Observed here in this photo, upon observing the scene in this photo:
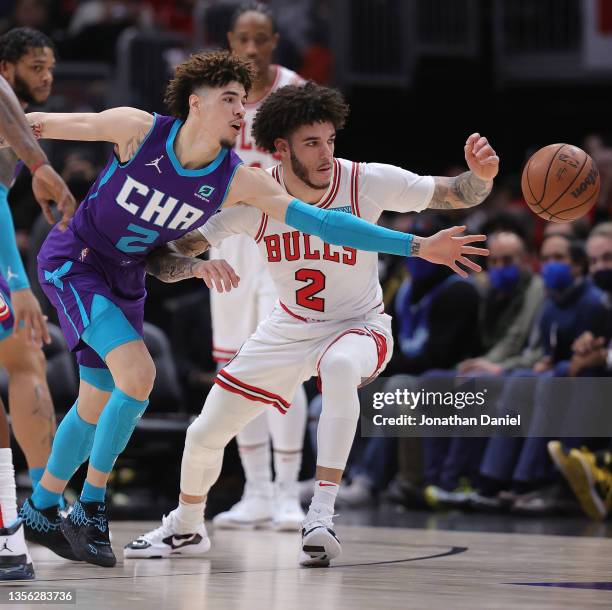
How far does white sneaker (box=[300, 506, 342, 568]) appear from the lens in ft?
16.6

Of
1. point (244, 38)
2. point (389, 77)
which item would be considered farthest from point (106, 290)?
point (389, 77)

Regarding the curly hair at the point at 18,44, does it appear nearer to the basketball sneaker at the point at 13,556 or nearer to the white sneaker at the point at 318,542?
the basketball sneaker at the point at 13,556

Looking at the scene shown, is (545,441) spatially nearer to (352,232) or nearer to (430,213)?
(430,213)

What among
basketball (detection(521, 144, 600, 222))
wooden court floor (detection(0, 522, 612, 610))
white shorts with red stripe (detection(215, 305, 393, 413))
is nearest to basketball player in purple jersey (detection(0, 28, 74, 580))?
wooden court floor (detection(0, 522, 612, 610))

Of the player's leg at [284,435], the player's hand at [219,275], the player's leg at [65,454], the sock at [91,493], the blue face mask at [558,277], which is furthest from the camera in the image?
the blue face mask at [558,277]

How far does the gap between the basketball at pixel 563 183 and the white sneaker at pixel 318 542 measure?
1.64 metres

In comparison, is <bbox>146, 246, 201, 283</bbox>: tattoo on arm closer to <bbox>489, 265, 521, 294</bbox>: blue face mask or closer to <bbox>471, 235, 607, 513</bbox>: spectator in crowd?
<bbox>471, 235, 607, 513</bbox>: spectator in crowd

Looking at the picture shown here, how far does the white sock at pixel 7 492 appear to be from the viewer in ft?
14.9

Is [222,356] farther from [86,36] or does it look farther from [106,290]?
[86,36]

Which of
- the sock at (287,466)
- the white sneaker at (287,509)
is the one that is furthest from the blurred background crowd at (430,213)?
the white sneaker at (287,509)

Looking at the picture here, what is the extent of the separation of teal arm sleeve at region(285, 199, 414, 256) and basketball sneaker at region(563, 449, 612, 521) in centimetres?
303

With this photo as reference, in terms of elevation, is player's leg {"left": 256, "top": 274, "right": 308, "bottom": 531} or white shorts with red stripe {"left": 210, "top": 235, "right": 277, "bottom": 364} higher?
white shorts with red stripe {"left": 210, "top": 235, "right": 277, "bottom": 364}

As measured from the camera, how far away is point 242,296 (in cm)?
696

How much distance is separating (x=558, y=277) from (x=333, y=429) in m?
3.46
